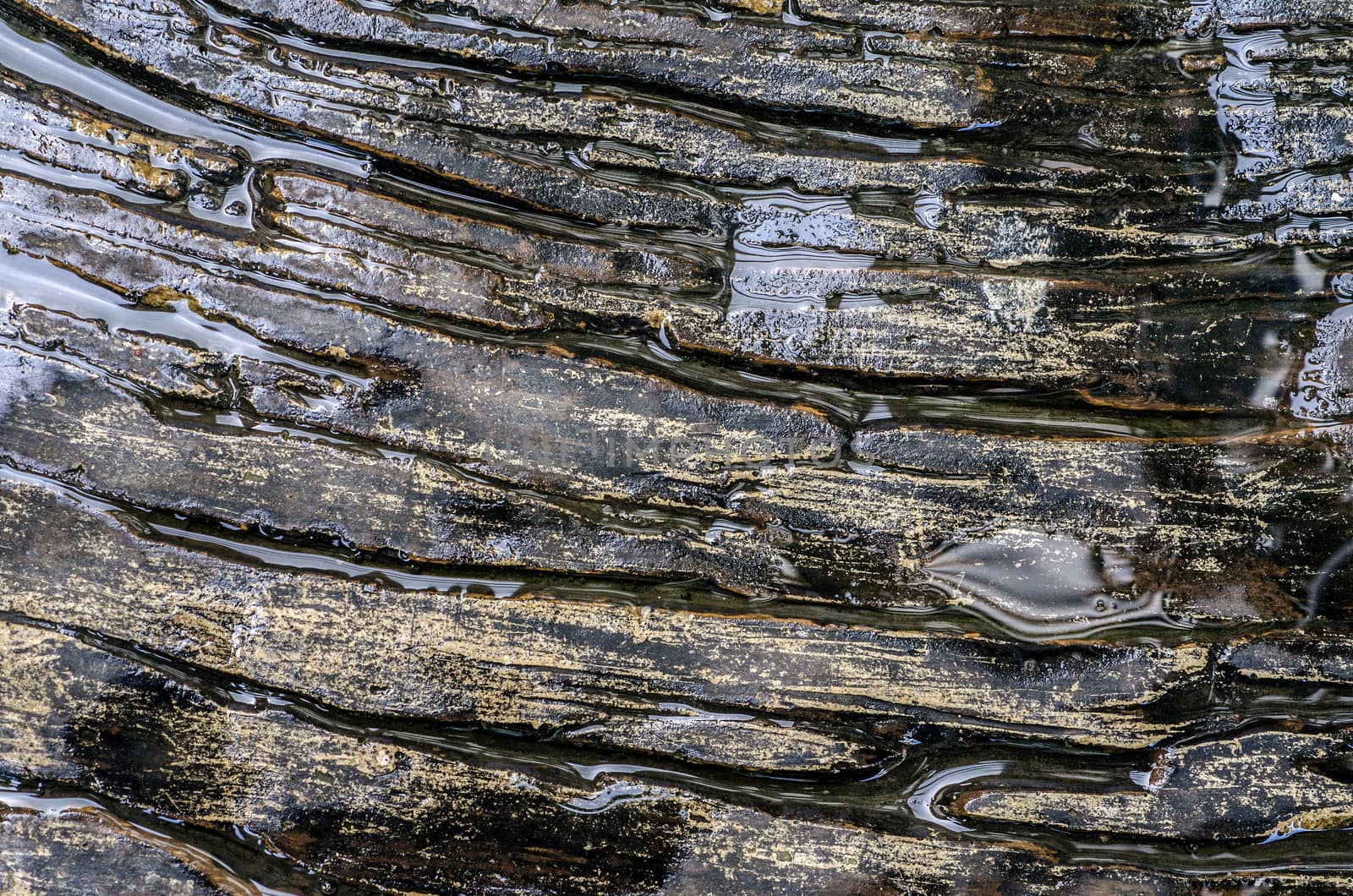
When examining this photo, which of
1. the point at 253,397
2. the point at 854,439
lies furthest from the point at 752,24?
the point at 253,397

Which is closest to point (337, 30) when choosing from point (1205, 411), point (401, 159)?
point (401, 159)

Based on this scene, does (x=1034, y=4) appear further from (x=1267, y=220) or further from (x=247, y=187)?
(x=247, y=187)

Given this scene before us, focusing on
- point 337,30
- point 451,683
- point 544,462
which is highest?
point 337,30

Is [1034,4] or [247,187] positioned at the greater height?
[1034,4]

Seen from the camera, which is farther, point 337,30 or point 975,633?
point 337,30

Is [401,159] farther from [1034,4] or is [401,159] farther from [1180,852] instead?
[1180,852]

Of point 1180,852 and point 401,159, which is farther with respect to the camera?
point 401,159
